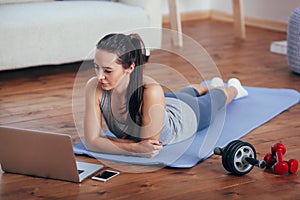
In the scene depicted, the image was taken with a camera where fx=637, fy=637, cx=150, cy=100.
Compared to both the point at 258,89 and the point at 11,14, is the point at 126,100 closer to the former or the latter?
the point at 258,89

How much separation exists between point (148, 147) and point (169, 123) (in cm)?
15

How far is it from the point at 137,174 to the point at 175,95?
0.48 meters

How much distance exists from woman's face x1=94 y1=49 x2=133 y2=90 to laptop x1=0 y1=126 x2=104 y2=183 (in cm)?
25

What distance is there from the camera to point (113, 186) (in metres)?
1.95

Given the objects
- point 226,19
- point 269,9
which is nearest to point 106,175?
point 269,9

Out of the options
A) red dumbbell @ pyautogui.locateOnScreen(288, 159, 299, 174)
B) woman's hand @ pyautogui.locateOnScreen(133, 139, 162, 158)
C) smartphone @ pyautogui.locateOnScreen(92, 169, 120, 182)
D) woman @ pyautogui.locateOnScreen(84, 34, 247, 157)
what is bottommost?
red dumbbell @ pyautogui.locateOnScreen(288, 159, 299, 174)

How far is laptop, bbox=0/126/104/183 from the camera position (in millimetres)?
1917

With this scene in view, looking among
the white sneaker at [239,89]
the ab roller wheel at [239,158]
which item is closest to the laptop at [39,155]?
the ab roller wheel at [239,158]

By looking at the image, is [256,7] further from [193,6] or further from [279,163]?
[279,163]

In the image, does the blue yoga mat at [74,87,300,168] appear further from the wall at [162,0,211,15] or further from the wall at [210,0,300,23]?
the wall at [162,0,211,15]

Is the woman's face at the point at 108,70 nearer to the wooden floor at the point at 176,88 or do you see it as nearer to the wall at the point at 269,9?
the wooden floor at the point at 176,88

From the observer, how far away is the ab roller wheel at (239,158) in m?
1.97

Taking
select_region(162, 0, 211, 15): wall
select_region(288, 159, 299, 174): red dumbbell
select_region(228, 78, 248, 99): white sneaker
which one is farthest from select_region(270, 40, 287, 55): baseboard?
select_region(288, 159, 299, 174): red dumbbell

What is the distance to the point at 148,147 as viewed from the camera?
2.10m
